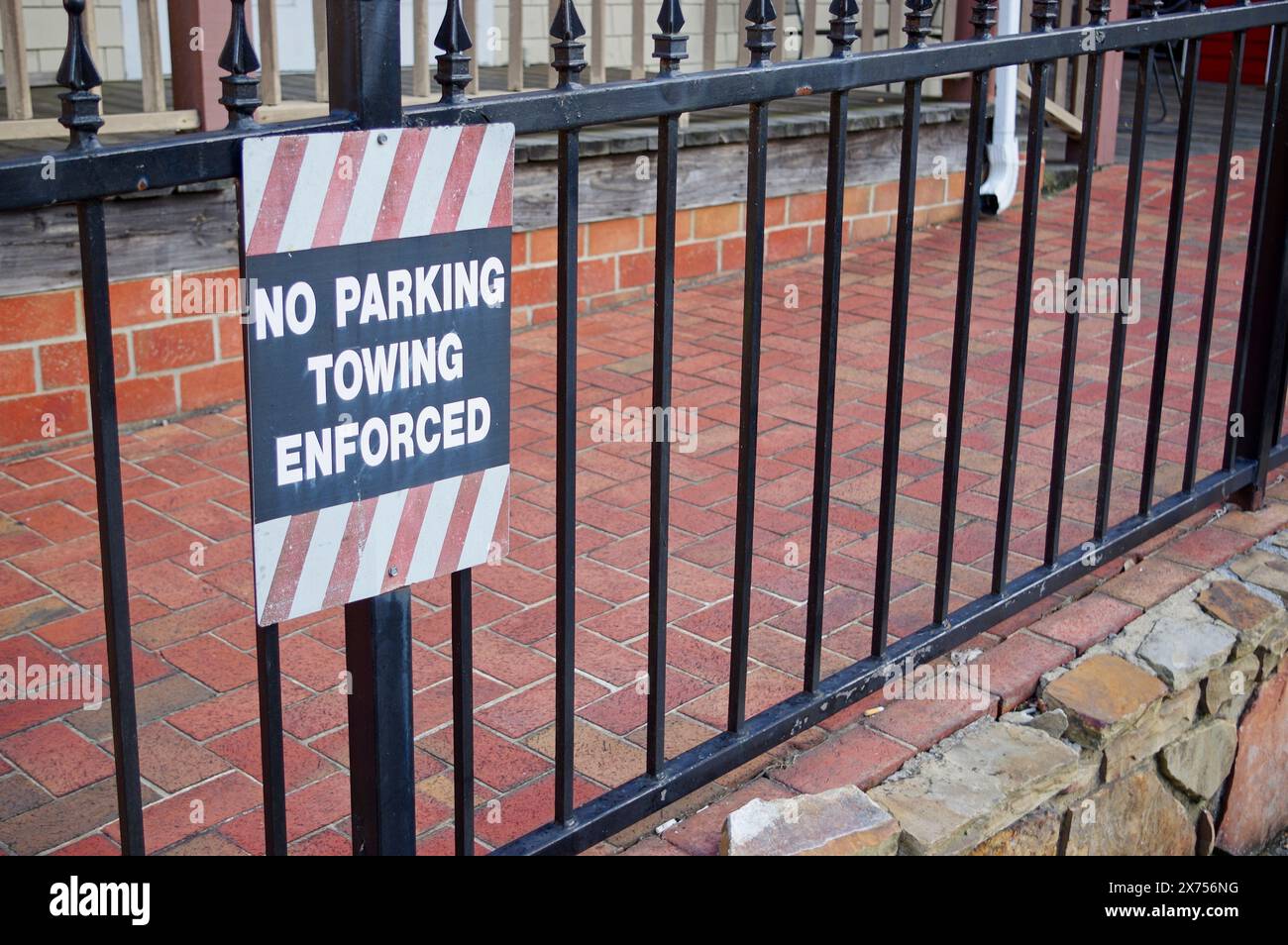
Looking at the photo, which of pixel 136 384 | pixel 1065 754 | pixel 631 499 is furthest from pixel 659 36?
pixel 136 384

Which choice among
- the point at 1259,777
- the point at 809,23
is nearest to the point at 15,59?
the point at 809,23

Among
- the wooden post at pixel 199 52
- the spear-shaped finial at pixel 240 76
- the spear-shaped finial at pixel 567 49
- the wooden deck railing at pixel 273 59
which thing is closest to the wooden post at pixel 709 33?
the wooden deck railing at pixel 273 59

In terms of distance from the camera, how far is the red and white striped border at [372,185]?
154 cm

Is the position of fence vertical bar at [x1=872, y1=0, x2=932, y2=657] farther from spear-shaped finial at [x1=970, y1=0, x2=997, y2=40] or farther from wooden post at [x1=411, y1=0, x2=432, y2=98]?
wooden post at [x1=411, y1=0, x2=432, y2=98]

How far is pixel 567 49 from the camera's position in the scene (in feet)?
6.05

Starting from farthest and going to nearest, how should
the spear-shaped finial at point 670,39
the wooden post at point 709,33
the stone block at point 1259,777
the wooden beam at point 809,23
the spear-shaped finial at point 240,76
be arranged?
the wooden post at point 709,33 → the wooden beam at point 809,23 → the stone block at point 1259,777 → the spear-shaped finial at point 670,39 → the spear-shaped finial at point 240,76

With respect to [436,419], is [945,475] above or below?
below

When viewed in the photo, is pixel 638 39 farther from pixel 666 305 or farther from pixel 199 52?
pixel 666 305

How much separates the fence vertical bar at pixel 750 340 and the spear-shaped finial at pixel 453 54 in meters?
0.52

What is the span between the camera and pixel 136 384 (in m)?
3.94

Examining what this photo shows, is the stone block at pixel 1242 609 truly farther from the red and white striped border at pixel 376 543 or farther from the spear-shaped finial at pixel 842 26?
the red and white striped border at pixel 376 543

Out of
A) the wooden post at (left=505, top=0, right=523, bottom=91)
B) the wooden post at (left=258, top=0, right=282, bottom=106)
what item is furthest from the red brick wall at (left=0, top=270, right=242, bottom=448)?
the wooden post at (left=505, top=0, right=523, bottom=91)

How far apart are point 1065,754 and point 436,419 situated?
1.47 meters

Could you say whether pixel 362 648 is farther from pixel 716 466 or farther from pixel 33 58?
pixel 33 58
